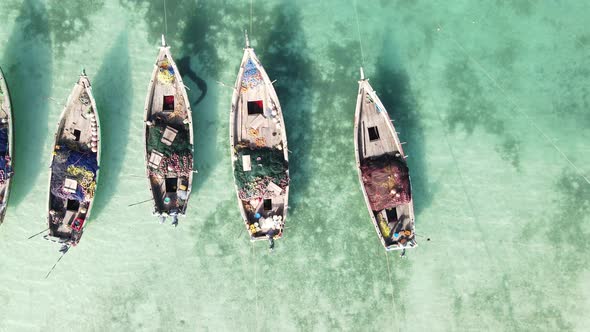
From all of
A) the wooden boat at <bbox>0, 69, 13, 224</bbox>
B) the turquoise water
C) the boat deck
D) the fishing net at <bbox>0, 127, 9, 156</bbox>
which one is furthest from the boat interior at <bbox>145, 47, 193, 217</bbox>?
the fishing net at <bbox>0, 127, 9, 156</bbox>

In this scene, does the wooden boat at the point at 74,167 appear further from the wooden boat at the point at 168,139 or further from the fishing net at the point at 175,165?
the fishing net at the point at 175,165

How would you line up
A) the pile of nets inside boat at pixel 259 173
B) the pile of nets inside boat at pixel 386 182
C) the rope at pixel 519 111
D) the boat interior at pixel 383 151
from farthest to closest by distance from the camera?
the rope at pixel 519 111
the boat interior at pixel 383 151
the pile of nets inside boat at pixel 259 173
the pile of nets inside boat at pixel 386 182

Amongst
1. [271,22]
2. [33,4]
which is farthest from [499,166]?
[33,4]

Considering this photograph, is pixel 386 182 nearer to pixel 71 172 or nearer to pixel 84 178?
pixel 84 178

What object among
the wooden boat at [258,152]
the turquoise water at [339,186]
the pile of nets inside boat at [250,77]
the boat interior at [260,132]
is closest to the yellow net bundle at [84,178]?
the turquoise water at [339,186]

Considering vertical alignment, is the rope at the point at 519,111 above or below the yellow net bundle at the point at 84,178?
above

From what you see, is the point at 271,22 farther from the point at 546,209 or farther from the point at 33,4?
the point at 546,209

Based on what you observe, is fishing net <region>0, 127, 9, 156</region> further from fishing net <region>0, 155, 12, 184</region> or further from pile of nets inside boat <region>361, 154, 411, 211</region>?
pile of nets inside boat <region>361, 154, 411, 211</region>
